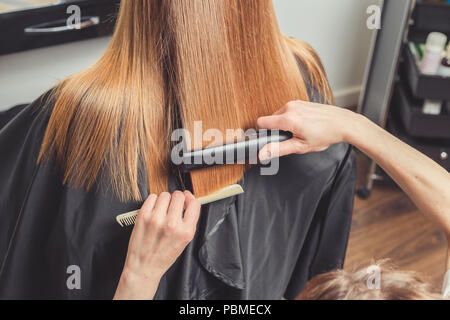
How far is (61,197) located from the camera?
959mm

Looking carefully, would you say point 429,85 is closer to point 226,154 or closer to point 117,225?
point 226,154

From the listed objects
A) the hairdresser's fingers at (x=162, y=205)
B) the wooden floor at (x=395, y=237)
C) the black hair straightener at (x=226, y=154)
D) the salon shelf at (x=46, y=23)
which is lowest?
the wooden floor at (x=395, y=237)

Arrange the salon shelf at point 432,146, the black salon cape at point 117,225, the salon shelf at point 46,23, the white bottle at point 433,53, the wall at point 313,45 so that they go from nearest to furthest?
the black salon cape at point 117,225, the salon shelf at point 46,23, the wall at point 313,45, the white bottle at point 433,53, the salon shelf at point 432,146

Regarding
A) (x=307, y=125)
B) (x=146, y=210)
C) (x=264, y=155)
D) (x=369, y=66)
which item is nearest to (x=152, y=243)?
(x=146, y=210)

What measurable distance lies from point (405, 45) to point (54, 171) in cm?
161

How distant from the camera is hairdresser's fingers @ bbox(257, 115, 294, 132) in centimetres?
89

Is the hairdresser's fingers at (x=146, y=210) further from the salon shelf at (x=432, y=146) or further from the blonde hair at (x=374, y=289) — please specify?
the salon shelf at (x=432, y=146)

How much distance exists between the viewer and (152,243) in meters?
0.81

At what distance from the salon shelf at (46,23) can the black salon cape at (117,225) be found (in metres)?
0.23

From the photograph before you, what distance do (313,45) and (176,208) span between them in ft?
5.23

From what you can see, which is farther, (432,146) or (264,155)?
(432,146)

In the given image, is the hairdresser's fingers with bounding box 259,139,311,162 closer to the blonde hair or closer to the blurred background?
the blonde hair

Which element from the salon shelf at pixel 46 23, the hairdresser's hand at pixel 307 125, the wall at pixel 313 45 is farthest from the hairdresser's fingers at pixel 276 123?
the wall at pixel 313 45

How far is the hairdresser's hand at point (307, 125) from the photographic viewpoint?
2.92 feet
